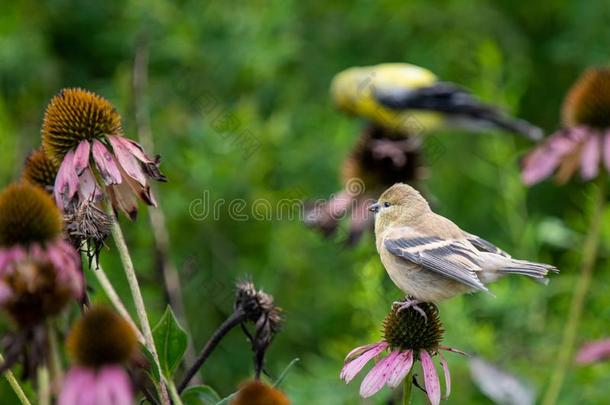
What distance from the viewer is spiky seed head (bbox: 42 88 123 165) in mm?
1805

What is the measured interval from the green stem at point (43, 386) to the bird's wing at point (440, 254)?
982 mm

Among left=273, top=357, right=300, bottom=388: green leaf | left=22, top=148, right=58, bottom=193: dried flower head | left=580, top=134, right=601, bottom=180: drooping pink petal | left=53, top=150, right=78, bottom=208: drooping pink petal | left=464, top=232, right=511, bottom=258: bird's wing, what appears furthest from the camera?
left=580, top=134, right=601, bottom=180: drooping pink petal

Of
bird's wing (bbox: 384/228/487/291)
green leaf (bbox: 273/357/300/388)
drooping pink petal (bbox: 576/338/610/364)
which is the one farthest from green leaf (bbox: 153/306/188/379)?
drooping pink petal (bbox: 576/338/610/364)

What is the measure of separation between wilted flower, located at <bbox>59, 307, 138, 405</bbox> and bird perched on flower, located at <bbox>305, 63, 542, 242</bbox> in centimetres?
191

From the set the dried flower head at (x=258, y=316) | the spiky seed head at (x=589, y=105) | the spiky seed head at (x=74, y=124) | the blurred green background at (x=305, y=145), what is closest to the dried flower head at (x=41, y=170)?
the spiky seed head at (x=74, y=124)

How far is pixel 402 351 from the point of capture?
5.51ft

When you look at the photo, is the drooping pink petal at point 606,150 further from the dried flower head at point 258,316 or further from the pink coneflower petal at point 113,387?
the pink coneflower petal at point 113,387

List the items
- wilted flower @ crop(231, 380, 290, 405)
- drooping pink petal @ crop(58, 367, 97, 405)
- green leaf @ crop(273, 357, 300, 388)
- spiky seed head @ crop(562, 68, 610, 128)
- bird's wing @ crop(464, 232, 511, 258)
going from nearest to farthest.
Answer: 1. drooping pink petal @ crop(58, 367, 97, 405)
2. wilted flower @ crop(231, 380, 290, 405)
3. green leaf @ crop(273, 357, 300, 388)
4. bird's wing @ crop(464, 232, 511, 258)
5. spiky seed head @ crop(562, 68, 610, 128)

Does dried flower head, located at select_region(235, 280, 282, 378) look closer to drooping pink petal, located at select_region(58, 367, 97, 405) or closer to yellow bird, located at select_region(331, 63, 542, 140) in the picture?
drooping pink petal, located at select_region(58, 367, 97, 405)

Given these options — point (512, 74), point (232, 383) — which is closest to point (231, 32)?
point (512, 74)

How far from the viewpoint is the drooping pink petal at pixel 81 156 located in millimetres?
1691

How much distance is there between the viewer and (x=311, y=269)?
13.2 ft


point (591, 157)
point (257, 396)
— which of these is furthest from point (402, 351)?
point (591, 157)

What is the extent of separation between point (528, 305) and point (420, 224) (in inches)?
62.0
